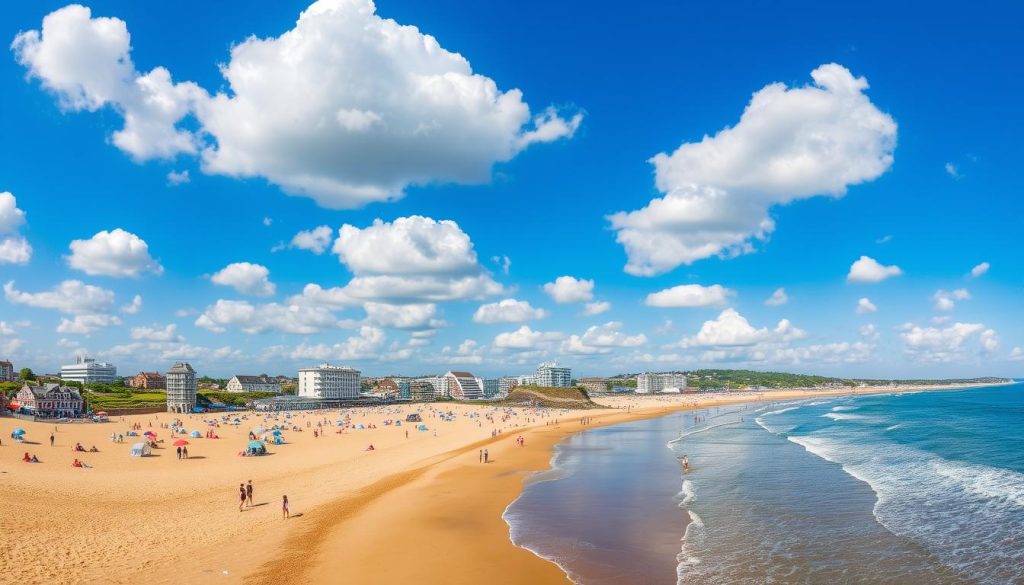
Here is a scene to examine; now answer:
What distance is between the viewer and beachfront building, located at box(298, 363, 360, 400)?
15000 cm

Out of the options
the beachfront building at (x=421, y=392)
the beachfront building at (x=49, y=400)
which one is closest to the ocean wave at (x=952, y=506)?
the beachfront building at (x=49, y=400)

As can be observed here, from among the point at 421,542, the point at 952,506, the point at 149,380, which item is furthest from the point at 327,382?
the point at 952,506

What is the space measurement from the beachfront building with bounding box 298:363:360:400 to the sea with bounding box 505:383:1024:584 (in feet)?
382

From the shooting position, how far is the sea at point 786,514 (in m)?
17.6

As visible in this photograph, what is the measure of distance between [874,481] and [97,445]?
56.2m

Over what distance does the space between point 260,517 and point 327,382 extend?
439ft

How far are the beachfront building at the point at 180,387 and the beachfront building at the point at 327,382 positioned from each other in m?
50.4

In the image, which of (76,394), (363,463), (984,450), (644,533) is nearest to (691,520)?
(644,533)

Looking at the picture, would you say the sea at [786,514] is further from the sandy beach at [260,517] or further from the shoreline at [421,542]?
the sandy beach at [260,517]

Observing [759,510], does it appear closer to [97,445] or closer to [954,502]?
[954,502]

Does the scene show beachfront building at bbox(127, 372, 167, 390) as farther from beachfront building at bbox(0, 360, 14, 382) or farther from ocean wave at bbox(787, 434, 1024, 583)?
ocean wave at bbox(787, 434, 1024, 583)

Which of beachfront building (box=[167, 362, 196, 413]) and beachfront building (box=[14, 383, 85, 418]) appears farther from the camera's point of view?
beachfront building (box=[167, 362, 196, 413])

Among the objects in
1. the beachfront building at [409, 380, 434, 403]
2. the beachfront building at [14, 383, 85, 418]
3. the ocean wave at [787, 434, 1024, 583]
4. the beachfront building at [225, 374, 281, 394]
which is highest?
the beachfront building at [14, 383, 85, 418]

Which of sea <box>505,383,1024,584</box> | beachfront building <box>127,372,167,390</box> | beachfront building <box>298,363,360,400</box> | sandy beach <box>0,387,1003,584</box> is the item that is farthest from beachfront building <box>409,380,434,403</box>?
sea <box>505,383,1024,584</box>
